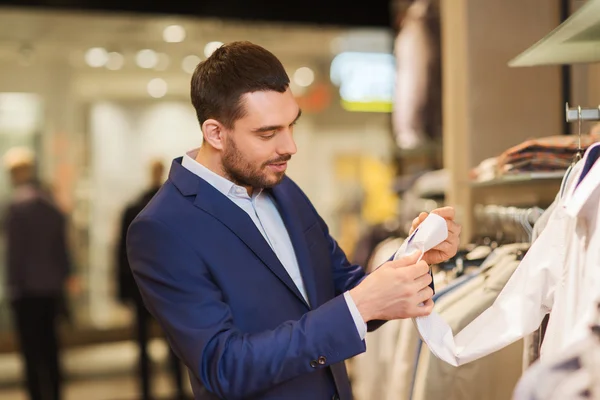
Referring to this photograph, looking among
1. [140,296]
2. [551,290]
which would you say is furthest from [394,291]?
[140,296]

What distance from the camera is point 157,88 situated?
9.46 meters

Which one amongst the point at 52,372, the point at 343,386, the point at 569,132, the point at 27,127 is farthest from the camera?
the point at 27,127

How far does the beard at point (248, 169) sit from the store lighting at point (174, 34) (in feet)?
21.7

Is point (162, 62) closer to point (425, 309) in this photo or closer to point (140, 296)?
point (140, 296)

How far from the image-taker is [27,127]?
8.73m

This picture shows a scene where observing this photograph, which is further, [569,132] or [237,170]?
[569,132]

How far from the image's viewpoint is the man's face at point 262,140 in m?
1.75

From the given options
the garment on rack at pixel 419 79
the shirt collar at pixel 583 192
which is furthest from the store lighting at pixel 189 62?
the shirt collar at pixel 583 192

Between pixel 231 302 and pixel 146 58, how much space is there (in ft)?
25.3

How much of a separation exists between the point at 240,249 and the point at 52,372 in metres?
4.50

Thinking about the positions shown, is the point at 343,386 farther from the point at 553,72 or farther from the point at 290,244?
the point at 553,72

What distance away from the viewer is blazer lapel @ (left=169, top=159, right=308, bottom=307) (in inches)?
70.9

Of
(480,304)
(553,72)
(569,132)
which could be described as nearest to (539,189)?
(569,132)

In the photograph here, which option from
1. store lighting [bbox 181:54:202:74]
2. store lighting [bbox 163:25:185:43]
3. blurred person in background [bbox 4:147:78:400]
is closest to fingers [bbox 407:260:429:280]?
blurred person in background [bbox 4:147:78:400]
